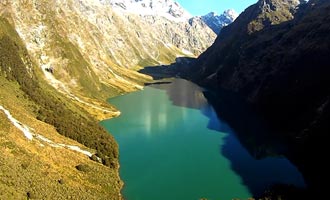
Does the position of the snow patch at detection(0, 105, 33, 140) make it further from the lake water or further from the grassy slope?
the lake water

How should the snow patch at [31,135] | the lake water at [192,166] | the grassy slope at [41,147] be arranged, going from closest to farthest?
1. the grassy slope at [41,147]
2. the lake water at [192,166]
3. the snow patch at [31,135]

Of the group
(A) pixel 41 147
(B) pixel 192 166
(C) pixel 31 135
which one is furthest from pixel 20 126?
(B) pixel 192 166

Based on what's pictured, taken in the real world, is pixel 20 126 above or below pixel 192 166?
above

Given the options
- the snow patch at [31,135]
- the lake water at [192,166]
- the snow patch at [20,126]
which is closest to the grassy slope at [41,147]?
the snow patch at [20,126]

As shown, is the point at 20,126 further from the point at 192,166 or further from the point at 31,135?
the point at 192,166

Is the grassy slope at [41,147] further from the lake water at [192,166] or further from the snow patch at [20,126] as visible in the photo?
the lake water at [192,166]

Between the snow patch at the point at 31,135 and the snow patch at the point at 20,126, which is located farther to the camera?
the snow patch at the point at 31,135

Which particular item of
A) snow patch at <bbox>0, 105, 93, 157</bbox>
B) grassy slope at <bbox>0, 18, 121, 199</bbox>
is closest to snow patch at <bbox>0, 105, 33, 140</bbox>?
snow patch at <bbox>0, 105, 93, 157</bbox>

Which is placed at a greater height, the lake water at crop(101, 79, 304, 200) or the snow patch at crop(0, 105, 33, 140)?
the snow patch at crop(0, 105, 33, 140)

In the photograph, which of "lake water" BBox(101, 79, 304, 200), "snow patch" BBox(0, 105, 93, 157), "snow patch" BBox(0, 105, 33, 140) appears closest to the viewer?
"lake water" BBox(101, 79, 304, 200)
